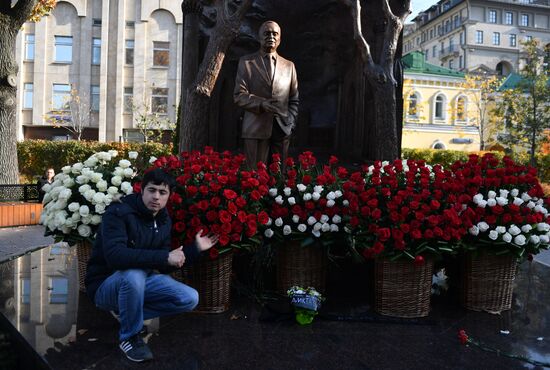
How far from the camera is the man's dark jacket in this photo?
3359 millimetres

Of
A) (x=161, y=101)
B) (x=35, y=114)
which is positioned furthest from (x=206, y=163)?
(x=35, y=114)

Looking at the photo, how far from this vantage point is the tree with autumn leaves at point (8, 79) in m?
14.3

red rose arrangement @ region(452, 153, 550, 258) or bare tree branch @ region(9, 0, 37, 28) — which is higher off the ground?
bare tree branch @ region(9, 0, 37, 28)

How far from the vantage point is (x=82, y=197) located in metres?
4.78

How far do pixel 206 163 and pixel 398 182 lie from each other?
5.75ft

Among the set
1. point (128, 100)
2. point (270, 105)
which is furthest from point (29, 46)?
point (270, 105)

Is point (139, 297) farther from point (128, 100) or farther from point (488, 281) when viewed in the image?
point (128, 100)

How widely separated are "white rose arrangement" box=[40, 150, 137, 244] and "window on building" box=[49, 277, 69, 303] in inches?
21.4

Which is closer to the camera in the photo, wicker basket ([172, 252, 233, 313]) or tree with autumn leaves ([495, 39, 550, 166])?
wicker basket ([172, 252, 233, 313])

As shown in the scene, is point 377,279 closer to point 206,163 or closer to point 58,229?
point 206,163

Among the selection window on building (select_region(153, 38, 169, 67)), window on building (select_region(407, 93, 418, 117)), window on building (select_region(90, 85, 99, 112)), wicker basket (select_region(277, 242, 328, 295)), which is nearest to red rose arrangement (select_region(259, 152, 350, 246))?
wicker basket (select_region(277, 242, 328, 295))

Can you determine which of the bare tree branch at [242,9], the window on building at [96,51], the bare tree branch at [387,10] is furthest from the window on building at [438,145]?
the bare tree branch at [242,9]

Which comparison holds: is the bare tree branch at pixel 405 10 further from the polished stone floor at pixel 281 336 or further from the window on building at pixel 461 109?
the window on building at pixel 461 109

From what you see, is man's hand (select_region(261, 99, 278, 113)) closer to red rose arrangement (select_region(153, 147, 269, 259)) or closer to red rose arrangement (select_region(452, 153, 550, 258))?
red rose arrangement (select_region(153, 147, 269, 259))
